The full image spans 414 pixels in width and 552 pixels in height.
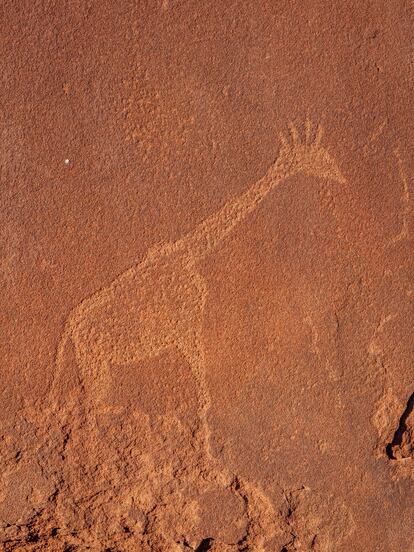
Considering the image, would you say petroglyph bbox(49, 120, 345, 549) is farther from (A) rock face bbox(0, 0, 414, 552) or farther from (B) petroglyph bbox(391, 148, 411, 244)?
(B) petroglyph bbox(391, 148, 411, 244)

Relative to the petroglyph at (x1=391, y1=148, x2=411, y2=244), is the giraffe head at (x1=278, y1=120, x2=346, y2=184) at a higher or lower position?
higher

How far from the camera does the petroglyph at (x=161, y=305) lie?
1.56 metres

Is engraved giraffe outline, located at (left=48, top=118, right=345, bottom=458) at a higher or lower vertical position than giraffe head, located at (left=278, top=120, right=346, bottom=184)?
lower

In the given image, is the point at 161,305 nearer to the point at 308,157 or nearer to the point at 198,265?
the point at 198,265

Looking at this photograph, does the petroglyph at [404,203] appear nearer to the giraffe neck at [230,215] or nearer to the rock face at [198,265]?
the rock face at [198,265]

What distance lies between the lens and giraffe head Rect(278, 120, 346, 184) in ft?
5.16

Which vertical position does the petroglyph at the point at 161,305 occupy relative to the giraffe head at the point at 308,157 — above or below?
below

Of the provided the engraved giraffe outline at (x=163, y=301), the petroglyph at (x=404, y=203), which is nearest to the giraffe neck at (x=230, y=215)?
the engraved giraffe outline at (x=163, y=301)

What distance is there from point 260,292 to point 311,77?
1.75ft

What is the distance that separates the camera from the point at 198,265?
61.8 inches

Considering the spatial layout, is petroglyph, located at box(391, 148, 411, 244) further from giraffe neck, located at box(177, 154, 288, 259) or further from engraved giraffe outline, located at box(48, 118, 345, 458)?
giraffe neck, located at box(177, 154, 288, 259)

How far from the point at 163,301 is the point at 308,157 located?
0.50 meters

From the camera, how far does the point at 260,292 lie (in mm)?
1577

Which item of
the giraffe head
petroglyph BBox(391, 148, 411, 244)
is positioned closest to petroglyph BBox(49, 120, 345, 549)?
the giraffe head
